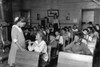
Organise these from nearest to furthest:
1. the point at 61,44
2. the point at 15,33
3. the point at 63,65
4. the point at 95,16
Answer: the point at 63,65, the point at 15,33, the point at 61,44, the point at 95,16

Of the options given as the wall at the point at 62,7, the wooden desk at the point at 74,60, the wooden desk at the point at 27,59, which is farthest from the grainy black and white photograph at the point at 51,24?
the wooden desk at the point at 74,60

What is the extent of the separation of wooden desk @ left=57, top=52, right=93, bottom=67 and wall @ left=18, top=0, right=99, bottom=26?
674 cm

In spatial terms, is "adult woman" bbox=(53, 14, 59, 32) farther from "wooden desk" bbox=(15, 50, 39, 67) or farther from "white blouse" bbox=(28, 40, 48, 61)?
"wooden desk" bbox=(15, 50, 39, 67)

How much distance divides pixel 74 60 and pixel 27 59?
2.44 feet

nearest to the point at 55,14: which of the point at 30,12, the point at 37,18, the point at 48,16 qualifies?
the point at 48,16

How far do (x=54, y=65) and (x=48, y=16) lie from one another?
6.08 metres

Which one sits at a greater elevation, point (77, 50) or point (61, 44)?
point (77, 50)

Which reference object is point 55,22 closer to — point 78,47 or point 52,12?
point 52,12

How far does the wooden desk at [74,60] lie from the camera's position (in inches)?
65.7

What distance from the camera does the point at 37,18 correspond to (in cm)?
937

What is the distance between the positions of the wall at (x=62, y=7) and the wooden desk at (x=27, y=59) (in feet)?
22.2

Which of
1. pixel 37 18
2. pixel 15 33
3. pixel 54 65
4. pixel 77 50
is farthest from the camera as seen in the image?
pixel 37 18

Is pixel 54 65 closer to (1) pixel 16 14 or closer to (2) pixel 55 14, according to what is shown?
(2) pixel 55 14

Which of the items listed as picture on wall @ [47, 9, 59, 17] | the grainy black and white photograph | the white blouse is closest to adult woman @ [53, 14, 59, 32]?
the grainy black and white photograph
